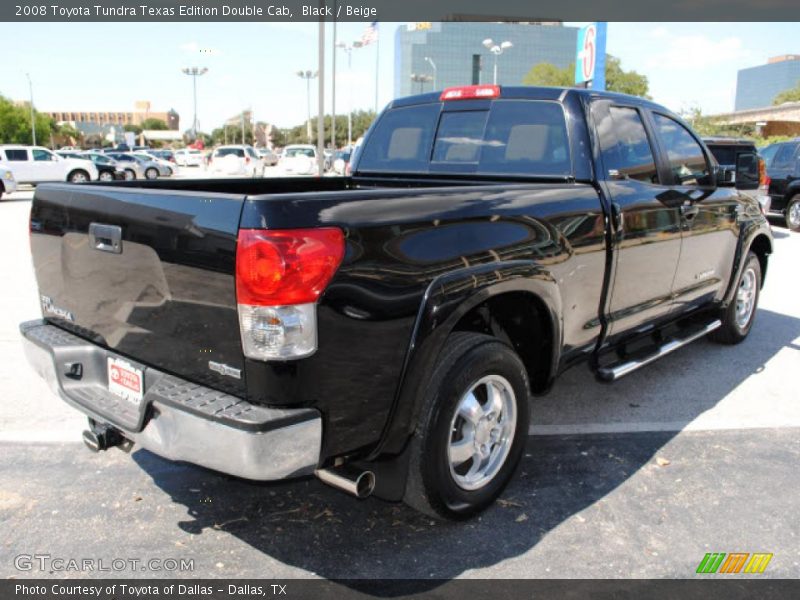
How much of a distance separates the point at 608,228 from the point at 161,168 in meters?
37.1

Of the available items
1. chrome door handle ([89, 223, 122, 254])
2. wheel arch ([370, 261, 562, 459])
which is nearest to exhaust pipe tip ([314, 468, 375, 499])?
wheel arch ([370, 261, 562, 459])

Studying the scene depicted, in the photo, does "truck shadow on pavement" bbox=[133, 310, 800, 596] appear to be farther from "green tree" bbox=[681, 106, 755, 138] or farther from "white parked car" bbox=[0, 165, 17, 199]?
"green tree" bbox=[681, 106, 755, 138]

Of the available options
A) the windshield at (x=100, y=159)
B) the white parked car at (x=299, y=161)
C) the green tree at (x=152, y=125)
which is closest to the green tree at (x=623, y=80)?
the white parked car at (x=299, y=161)

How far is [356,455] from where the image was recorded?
2617 millimetres

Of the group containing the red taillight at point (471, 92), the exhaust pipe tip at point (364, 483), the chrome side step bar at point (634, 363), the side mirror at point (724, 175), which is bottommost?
the exhaust pipe tip at point (364, 483)

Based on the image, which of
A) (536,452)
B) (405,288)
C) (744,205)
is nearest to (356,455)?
(405,288)

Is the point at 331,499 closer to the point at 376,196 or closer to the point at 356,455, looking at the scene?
the point at 356,455

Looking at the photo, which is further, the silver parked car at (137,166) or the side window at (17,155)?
the silver parked car at (137,166)

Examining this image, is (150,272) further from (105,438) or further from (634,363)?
(634,363)

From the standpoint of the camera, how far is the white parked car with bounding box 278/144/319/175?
3156 centimetres

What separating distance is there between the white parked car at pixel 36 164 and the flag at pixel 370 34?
13.8 metres

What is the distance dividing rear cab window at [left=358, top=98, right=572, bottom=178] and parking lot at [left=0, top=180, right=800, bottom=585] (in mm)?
1695

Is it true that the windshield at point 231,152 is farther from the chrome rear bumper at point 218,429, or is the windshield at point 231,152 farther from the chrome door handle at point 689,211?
the chrome rear bumper at point 218,429

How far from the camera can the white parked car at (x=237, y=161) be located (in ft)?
102
